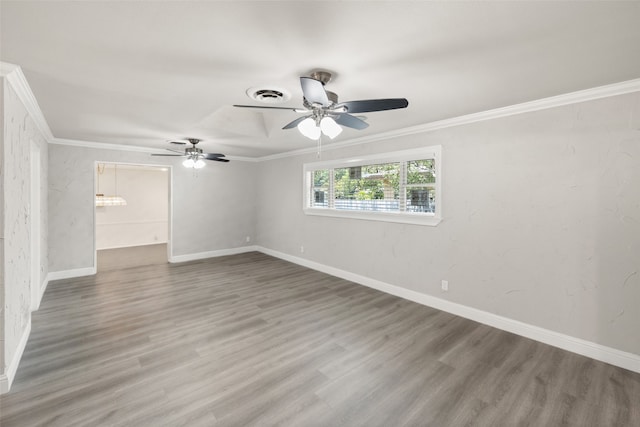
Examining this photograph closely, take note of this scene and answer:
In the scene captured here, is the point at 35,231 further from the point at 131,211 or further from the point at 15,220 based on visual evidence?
the point at 131,211

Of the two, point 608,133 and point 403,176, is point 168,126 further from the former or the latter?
point 608,133

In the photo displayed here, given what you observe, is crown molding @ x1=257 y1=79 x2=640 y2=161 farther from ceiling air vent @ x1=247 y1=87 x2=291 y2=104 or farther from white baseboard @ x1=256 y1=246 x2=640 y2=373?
white baseboard @ x1=256 y1=246 x2=640 y2=373

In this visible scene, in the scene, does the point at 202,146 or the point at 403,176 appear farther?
the point at 202,146

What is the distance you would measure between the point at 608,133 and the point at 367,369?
3037mm

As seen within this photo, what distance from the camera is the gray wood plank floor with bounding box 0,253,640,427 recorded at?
78.7 inches

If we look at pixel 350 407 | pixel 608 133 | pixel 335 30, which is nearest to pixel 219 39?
pixel 335 30

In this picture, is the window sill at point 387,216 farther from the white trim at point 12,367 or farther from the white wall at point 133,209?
the white wall at point 133,209

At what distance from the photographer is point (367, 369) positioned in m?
2.53

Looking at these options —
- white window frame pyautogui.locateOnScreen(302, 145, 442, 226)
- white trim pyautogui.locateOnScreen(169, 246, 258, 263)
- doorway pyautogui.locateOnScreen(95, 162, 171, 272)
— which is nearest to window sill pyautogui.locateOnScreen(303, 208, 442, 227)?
white window frame pyautogui.locateOnScreen(302, 145, 442, 226)

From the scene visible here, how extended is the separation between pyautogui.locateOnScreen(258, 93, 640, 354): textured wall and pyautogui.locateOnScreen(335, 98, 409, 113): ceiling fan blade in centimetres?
191

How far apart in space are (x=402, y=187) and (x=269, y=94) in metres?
2.44

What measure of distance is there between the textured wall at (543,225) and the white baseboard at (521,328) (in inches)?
2.6

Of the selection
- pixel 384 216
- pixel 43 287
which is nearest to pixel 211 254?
pixel 43 287

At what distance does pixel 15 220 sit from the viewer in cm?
245
